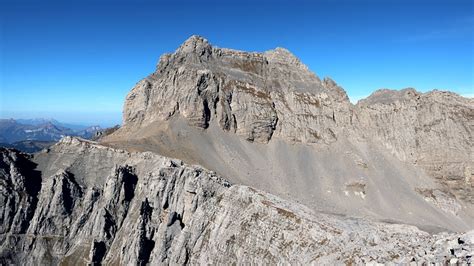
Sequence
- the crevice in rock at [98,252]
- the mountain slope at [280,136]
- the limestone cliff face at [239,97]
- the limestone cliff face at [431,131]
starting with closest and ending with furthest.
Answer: the crevice in rock at [98,252] → the mountain slope at [280,136] → the limestone cliff face at [431,131] → the limestone cliff face at [239,97]

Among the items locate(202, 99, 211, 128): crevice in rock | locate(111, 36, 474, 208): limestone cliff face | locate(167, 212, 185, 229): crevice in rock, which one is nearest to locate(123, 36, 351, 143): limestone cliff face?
locate(202, 99, 211, 128): crevice in rock

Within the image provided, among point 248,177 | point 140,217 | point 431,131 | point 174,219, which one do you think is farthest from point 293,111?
point 140,217

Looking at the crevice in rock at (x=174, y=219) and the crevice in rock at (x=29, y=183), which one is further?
the crevice in rock at (x=29, y=183)

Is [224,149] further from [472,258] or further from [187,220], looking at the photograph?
[472,258]

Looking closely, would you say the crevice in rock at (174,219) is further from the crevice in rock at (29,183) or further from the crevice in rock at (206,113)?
the crevice in rock at (206,113)

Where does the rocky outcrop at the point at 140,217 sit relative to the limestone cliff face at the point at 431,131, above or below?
below

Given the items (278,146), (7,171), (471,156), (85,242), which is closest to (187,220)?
(85,242)

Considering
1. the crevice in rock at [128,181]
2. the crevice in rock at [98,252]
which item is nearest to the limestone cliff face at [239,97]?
the crevice in rock at [128,181]
